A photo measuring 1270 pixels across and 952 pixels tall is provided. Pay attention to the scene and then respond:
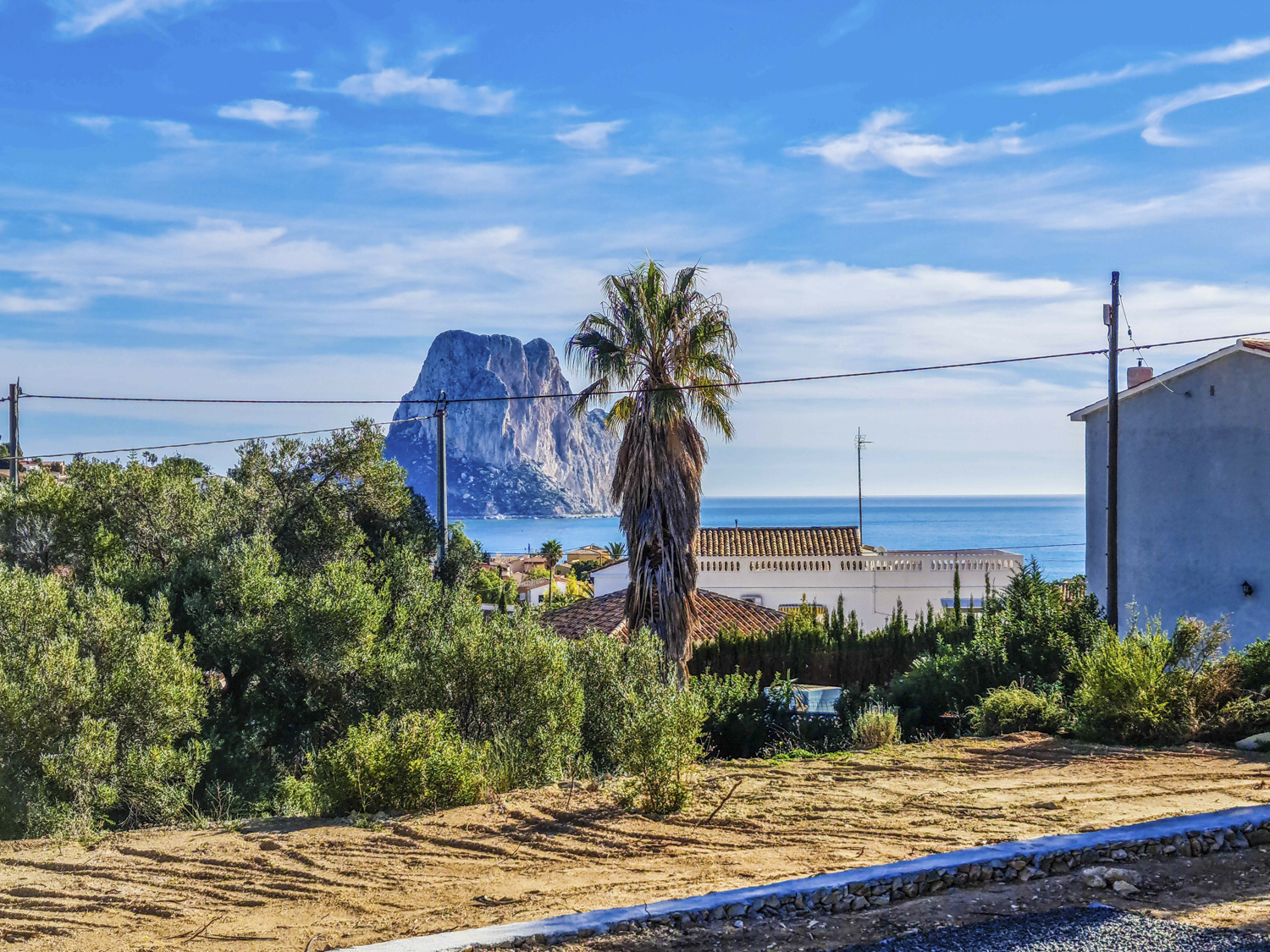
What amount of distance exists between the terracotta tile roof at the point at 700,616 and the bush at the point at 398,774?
47.0 ft

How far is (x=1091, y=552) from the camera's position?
2173cm

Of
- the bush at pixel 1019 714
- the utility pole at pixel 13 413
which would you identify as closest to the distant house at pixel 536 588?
the utility pole at pixel 13 413

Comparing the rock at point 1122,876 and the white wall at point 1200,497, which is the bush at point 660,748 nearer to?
the rock at point 1122,876

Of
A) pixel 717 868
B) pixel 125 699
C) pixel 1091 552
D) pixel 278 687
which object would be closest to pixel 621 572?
pixel 1091 552

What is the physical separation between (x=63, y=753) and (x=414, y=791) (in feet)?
18.2

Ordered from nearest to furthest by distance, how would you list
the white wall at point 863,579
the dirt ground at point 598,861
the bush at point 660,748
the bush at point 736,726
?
the dirt ground at point 598,861 → the bush at point 660,748 → the bush at point 736,726 → the white wall at point 863,579

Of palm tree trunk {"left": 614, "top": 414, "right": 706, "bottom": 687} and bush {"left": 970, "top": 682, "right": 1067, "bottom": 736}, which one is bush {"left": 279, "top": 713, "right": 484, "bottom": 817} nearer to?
bush {"left": 970, "top": 682, "right": 1067, "bottom": 736}

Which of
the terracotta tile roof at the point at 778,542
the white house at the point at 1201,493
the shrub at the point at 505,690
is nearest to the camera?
the shrub at the point at 505,690

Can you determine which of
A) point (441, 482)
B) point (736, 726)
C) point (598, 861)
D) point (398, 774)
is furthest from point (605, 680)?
point (441, 482)

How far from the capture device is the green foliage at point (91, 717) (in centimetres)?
1091

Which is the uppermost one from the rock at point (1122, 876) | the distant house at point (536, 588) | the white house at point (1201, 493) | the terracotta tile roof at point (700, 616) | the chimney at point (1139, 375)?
the chimney at point (1139, 375)

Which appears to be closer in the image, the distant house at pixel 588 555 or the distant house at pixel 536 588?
the distant house at pixel 536 588

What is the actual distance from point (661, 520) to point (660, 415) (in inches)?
69.8

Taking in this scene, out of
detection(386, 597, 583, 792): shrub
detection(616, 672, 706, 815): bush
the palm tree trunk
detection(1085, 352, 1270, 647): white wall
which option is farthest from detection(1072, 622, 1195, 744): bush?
the palm tree trunk
